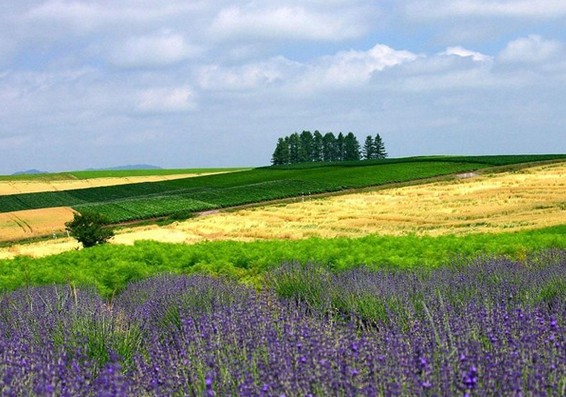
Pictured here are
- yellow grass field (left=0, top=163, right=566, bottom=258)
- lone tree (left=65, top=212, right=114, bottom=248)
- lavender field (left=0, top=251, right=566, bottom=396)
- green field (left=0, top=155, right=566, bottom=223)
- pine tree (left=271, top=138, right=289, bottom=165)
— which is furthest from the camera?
pine tree (left=271, top=138, right=289, bottom=165)

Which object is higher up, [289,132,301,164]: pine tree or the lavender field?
[289,132,301,164]: pine tree

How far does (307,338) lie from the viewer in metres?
4.54

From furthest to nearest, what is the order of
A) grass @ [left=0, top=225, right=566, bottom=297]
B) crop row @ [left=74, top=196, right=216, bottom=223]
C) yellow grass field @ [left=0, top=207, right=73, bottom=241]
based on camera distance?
crop row @ [left=74, top=196, right=216, bottom=223] < yellow grass field @ [left=0, top=207, right=73, bottom=241] < grass @ [left=0, top=225, right=566, bottom=297]

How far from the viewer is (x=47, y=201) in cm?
5041

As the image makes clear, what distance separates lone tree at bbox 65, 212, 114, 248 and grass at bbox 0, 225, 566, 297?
13617 mm

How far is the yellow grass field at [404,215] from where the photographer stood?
2467 cm

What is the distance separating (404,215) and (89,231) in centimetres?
1365

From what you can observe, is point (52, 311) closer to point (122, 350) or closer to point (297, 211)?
point (122, 350)

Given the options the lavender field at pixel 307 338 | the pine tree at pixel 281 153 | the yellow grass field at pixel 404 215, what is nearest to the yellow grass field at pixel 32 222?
the yellow grass field at pixel 404 215

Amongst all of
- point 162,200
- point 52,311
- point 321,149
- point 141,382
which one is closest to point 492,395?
point 141,382

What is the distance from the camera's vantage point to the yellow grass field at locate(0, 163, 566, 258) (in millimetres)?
24672

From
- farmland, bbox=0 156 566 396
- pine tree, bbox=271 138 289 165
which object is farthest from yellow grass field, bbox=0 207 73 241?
pine tree, bbox=271 138 289 165

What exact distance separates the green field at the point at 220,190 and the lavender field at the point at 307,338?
1266 inches

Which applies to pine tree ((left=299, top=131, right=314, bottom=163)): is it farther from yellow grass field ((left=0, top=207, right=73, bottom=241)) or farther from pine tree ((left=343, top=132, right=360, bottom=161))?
yellow grass field ((left=0, top=207, right=73, bottom=241))
